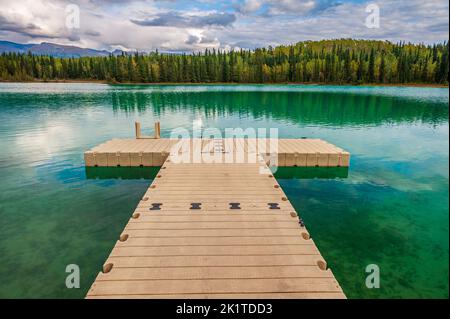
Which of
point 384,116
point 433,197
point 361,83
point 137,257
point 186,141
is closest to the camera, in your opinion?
point 137,257

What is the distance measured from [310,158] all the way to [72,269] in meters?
10.4

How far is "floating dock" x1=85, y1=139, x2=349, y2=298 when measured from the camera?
4.34 m

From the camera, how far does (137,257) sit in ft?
16.8

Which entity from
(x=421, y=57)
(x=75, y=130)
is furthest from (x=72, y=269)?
(x=421, y=57)

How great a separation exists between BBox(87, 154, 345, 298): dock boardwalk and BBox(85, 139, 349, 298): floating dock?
0.05ft

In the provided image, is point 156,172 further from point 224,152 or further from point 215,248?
point 215,248

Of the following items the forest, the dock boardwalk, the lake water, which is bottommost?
the lake water

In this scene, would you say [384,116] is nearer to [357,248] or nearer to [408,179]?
[408,179]

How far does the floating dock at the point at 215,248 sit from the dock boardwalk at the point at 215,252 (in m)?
0.01

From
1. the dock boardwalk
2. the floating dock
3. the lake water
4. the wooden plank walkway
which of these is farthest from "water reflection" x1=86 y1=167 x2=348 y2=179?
the dock boardwalk

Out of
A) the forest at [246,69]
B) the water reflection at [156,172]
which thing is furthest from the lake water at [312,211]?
the forest at [246,69]

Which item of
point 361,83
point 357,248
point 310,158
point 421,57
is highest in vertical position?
point 421,57

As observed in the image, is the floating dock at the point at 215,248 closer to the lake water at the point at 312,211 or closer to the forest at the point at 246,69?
the lake water at the point at 312,211

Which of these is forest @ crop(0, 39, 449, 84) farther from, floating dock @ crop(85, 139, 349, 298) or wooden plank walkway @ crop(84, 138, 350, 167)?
floating dock @ crop(85, 139, 349, 298)
